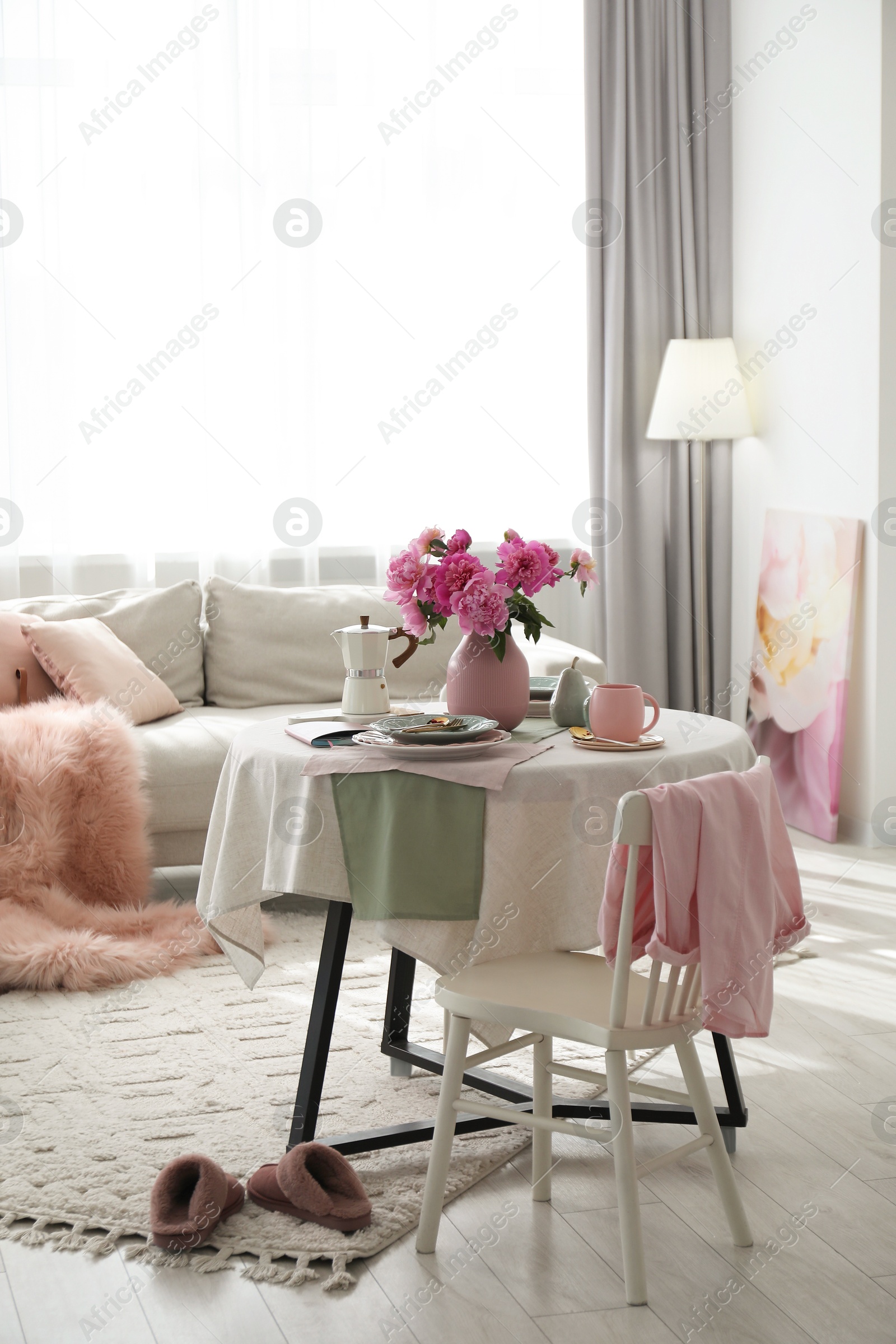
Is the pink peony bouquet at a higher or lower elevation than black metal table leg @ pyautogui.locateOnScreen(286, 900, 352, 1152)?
higher

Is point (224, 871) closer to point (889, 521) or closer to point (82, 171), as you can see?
point (889, 521)

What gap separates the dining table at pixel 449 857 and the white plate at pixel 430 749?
2 centimetres

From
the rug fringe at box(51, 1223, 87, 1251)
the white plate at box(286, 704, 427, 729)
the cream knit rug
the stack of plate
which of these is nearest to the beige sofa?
the cream knit rug

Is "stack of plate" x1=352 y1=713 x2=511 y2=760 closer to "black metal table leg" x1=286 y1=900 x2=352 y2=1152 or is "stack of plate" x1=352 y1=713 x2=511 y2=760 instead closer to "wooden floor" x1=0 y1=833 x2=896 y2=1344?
"black metal table leg" x1=286 y1=900 x2=352 y2=1152

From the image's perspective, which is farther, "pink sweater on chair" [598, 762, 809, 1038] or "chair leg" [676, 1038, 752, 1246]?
"chair leg" [676, 1038, 752, 1246]

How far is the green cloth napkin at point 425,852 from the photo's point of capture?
1870 mm

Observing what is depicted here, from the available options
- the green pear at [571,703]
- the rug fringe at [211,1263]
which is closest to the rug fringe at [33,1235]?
the rug fringe at [211,1263]

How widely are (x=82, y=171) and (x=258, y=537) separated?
136cm

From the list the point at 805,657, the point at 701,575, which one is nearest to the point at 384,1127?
the point at 805,657

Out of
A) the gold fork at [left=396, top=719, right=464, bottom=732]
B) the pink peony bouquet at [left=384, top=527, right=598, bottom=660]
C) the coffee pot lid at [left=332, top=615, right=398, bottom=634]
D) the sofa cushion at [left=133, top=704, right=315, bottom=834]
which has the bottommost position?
the sofa cushion at [left=133, top=704, right=315, bottom=834]

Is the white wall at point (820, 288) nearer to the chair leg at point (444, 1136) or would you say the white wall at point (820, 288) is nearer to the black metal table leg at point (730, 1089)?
the black metal table leg at point (730, 1089)

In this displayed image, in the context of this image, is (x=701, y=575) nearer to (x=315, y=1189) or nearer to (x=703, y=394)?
(x=703, y=394)

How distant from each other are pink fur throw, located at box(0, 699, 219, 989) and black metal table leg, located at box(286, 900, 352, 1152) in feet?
3.27

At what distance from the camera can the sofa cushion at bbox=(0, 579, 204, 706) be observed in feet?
13.0
